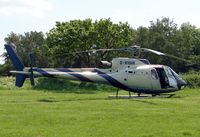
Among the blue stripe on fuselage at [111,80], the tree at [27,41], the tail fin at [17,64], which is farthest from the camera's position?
the tree at [27,41]

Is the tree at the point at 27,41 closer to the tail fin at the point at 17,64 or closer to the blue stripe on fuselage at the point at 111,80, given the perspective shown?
the tail fin at the point at 17,64

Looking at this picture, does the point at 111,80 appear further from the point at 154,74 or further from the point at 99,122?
the point at 99,122

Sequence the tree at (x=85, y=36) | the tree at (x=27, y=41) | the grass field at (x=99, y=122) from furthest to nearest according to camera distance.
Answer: the tree at (x=27, y=41) < the tree at (x=85, y=36) < the grass field at (x=99, y=122)

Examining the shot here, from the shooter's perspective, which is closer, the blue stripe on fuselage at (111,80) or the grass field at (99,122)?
the grass field at (99,122)

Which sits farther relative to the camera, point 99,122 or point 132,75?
point 132,75

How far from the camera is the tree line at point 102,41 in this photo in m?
56.5

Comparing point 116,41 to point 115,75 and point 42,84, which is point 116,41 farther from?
point 115,75

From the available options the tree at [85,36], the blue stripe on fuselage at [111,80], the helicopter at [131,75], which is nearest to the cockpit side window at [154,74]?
the helicopter at [131,75]

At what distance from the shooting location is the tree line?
56.5 metres

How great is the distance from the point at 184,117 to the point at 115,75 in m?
13.2

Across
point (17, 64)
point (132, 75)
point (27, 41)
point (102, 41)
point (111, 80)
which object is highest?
point (27, 41)

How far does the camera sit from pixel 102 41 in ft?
189

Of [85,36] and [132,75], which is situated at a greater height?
[85,36]

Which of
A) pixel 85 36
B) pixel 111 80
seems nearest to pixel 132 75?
pixel 111 80
